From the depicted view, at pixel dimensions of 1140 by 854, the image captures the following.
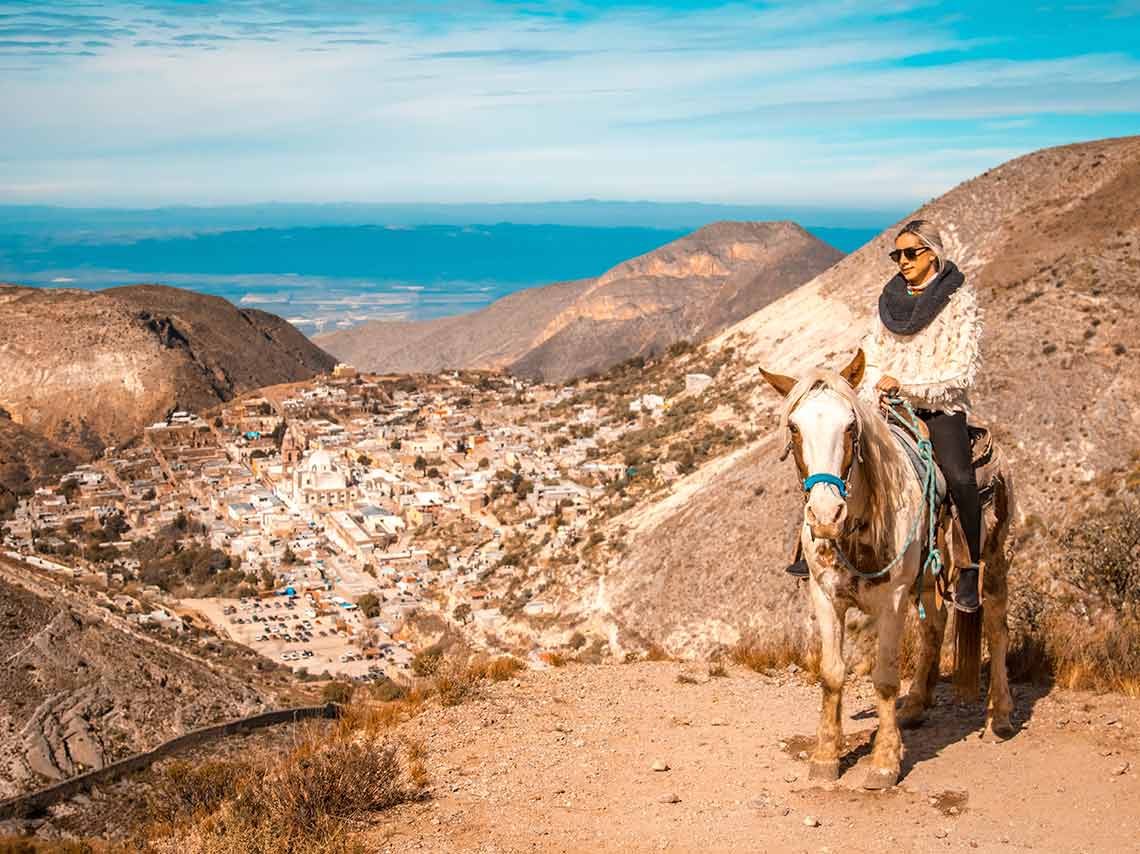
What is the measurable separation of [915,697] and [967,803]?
4.35ft

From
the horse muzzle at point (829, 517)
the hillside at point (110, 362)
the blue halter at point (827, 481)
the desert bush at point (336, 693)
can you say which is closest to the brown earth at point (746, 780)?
the horse muzzle at point (829, 517)

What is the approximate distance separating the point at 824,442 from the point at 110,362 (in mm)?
83224

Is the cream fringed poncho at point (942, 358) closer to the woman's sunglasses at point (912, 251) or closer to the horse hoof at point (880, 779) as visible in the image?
the woman's sunglasses at point (912, 251)

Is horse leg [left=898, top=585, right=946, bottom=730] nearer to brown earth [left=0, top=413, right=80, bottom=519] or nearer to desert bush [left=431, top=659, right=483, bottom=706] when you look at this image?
desert bush [left=431, top=659, right=483, bottom=706]

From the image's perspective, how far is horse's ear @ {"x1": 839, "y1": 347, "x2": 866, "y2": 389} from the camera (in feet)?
15.7

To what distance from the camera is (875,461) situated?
4859 mm

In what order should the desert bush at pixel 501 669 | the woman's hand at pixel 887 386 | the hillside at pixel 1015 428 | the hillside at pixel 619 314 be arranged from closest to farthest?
1. the woman's hand at pixel 887 386
2. the desert bush at pixel 501 669
3. the hillside at pixel 1015 428
4. the hillside at pixel 619 314

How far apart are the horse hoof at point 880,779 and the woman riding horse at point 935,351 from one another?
1.01 m

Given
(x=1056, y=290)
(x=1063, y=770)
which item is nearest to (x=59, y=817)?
(x=1063, y=770)

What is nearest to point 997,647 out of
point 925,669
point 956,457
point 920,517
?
point 925,669

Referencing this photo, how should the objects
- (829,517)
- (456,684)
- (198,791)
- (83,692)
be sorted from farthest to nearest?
(83,692) → (456,684) → (198,791) → (829,517)

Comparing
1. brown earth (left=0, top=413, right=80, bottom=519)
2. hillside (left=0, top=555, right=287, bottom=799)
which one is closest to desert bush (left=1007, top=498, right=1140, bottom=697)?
hillside (left=0, top=555, right=287, bottom=799)

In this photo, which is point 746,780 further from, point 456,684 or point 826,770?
point 456,684

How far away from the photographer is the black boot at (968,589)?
577cm
